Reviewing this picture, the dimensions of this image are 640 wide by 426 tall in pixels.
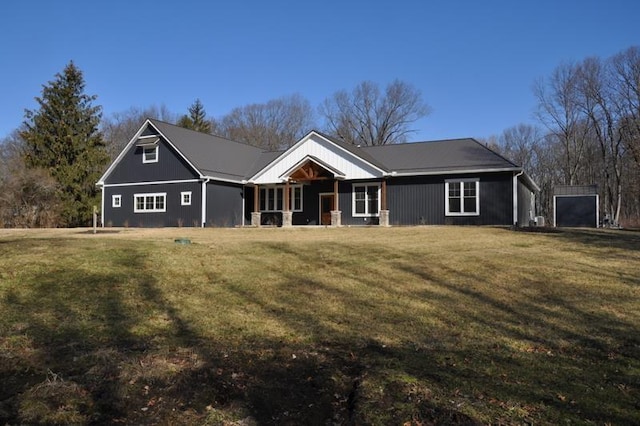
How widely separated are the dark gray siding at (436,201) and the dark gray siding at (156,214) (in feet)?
33.0

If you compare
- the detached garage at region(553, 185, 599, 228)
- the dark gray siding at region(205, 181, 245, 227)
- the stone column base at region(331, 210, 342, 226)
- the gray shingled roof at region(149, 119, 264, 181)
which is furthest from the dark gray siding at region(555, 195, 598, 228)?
the dark gray siding at region(205, 181, 245, 227)

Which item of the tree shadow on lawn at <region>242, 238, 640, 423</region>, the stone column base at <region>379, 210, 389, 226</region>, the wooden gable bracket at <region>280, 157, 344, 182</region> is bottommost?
the tree shadow on lawn at <region>242, 238, 640, 423</region>

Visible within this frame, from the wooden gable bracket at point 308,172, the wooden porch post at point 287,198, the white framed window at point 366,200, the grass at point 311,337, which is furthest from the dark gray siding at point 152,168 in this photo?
the grass at point 311,337

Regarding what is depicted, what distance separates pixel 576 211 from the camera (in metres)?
32.2

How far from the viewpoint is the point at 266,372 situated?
4.97 metres

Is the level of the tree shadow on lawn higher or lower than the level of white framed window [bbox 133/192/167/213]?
lower

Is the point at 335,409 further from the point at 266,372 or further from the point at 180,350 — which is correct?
the point at 180,350

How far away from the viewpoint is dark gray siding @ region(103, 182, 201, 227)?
26406 millimetres

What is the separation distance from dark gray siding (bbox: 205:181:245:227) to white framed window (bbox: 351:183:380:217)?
678cm

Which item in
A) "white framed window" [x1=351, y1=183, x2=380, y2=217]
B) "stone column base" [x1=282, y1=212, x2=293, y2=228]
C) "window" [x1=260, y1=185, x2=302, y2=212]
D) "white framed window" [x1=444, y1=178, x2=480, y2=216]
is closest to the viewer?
"white framed window" [x1=444, y1=178, x2=480, y2=216]

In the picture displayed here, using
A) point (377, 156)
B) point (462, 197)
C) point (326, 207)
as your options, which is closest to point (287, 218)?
point (326, 207)

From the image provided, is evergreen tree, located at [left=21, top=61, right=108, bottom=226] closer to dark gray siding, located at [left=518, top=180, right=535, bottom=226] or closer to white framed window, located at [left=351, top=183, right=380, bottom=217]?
white framed window, located at [left=351, top=183, right=380, bottom=217]

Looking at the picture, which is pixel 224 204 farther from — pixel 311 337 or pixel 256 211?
pixel 311 337

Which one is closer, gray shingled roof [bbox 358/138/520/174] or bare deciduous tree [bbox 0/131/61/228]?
gray shingled roof [bbox 358/138/520/174]
